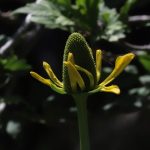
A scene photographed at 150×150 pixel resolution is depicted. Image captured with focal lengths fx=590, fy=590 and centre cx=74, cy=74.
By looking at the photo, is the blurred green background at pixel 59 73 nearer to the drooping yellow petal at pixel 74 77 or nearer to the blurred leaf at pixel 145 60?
the blurred leaf at pixel 145 60

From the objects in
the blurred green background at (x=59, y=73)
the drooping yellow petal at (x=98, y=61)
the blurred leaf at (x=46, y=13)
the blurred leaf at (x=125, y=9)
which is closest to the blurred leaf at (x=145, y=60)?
the blurred green background at (x=59, y=73)

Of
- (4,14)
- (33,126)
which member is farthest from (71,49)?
(33,126)

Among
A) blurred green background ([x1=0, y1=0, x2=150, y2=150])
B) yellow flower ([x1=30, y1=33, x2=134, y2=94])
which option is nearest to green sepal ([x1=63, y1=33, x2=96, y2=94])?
yellow flower ([x1=30, y1=33, x2=134, y2=94])

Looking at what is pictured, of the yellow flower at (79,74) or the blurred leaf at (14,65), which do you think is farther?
the blurred leaf at (14,65)

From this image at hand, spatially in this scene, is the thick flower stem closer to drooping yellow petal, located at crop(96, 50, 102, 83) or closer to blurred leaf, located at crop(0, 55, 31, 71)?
drooping yellow petal, located at crop(96, 50, 102, 83)

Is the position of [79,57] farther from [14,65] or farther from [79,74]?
[14,65]

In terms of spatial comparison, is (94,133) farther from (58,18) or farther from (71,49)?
(71,49)
